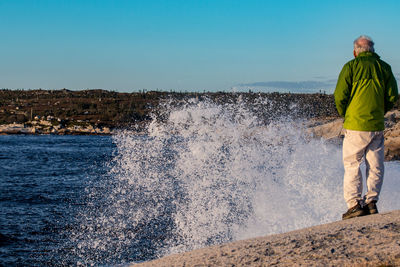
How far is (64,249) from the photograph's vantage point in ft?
29.8

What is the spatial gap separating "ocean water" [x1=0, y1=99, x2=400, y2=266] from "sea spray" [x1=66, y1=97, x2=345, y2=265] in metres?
0.02

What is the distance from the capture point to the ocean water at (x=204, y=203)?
28.9ft

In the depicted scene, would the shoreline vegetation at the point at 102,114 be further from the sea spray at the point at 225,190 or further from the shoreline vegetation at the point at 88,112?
the sea spray at the point at 225,190

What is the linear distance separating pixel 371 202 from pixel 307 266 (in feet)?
8.69

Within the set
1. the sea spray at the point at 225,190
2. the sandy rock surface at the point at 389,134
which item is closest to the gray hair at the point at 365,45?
the sea spray at the point at 225,190

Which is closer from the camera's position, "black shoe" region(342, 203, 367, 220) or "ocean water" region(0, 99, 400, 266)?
"black shoe" region(342, 203, 367, 220)

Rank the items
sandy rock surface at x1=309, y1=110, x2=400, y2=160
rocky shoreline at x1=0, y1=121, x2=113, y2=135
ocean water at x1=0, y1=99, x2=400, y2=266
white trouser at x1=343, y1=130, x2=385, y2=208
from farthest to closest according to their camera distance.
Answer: rocky shoreline at x1=0, y1=121, x2=113, y2=135 < sandy rock surface at x1=309, y1=110, x2=400, y2=160 < ocean water at x1=0, y1=99, x2=400, y2=266 < white trouser at x1=343, y1=130, x2=385, y2=208

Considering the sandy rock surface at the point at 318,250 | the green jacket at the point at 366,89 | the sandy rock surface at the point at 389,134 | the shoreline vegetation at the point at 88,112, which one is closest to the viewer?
the sandy rock surface at the point at 318,250

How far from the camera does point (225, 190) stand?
10.4 meters

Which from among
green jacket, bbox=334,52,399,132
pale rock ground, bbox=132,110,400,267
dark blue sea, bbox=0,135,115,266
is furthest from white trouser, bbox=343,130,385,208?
dark blue sea, bbox=0,135,115,266

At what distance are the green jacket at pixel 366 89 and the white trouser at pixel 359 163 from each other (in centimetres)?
17

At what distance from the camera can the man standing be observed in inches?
244

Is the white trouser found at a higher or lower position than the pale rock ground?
higher

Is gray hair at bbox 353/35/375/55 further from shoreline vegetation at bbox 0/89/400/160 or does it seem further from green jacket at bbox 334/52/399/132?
shoreline vegetation at bbox 0/89/400/160
